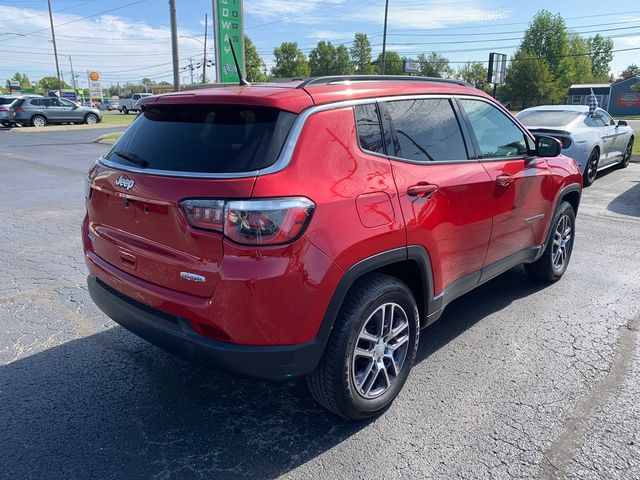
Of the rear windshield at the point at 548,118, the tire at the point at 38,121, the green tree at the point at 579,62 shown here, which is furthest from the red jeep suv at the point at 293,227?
the green tree at the point at 579,62

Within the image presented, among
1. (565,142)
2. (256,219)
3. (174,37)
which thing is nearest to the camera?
(256,219)

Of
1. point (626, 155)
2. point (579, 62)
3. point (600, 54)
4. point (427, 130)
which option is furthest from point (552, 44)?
point (427, 130)

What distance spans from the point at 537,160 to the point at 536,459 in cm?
256

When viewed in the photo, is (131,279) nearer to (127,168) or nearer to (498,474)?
(127,168)

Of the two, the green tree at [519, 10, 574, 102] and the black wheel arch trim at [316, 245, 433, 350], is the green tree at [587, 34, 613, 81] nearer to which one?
the green tree at [519, 10, 574, 102]

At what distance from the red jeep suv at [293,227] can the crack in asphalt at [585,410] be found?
87 centimetres

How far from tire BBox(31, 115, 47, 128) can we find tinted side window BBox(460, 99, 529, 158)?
1245 inches

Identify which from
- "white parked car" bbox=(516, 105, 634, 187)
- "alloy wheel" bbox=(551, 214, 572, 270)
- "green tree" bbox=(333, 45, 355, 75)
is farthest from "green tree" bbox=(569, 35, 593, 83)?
"alloy wheel" bbox=(551, 214, 572, 270)

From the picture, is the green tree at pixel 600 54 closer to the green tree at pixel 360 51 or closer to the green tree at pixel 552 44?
the green tree at pixel 552 44

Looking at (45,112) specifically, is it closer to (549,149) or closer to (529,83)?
(549,149)

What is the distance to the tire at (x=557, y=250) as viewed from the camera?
15.2 ft

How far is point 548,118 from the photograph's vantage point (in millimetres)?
9922

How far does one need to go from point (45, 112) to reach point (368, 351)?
1280 inches

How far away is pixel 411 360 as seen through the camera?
299cm
